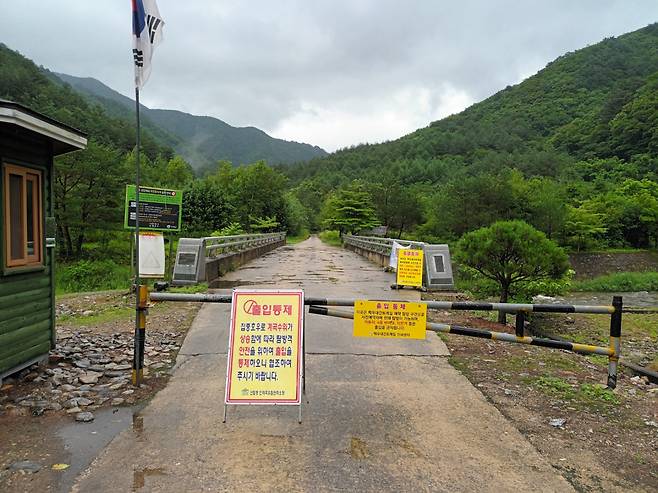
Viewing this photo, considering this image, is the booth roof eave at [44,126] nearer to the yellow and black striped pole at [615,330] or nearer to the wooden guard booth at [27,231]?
the wooden guard booth at [27,231]

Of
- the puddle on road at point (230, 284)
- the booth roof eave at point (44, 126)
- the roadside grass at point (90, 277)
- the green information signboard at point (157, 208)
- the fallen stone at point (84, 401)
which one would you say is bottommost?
the roadside grass at point (90, 277)

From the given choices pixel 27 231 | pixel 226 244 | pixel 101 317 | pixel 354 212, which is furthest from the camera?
pixel 354 212

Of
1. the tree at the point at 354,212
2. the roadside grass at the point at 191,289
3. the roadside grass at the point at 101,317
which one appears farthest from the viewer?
the tree at the point at 354,212

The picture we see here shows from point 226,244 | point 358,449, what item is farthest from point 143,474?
point 226,244

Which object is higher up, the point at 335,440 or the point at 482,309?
the point at 482,309

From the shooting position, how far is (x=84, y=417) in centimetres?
429

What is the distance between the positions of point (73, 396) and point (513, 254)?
7188 millimetres

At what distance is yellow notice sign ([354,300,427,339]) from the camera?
473cm

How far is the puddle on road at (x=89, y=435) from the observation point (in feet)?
11.2

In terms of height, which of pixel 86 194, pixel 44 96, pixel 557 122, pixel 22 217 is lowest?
pixel 22 217

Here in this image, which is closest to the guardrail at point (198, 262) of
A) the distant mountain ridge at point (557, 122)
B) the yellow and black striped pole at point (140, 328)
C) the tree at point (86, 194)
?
the yellow and black striped pole at point (140, 328)

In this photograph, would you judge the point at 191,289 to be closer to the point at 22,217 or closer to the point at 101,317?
the point at 101,317

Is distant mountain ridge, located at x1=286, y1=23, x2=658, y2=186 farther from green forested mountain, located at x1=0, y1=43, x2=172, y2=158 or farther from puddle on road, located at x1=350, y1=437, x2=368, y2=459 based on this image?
puddle on road, located at x1=350, y1=437, x2=368, y2=459

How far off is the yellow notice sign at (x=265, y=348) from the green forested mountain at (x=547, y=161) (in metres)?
41.4
